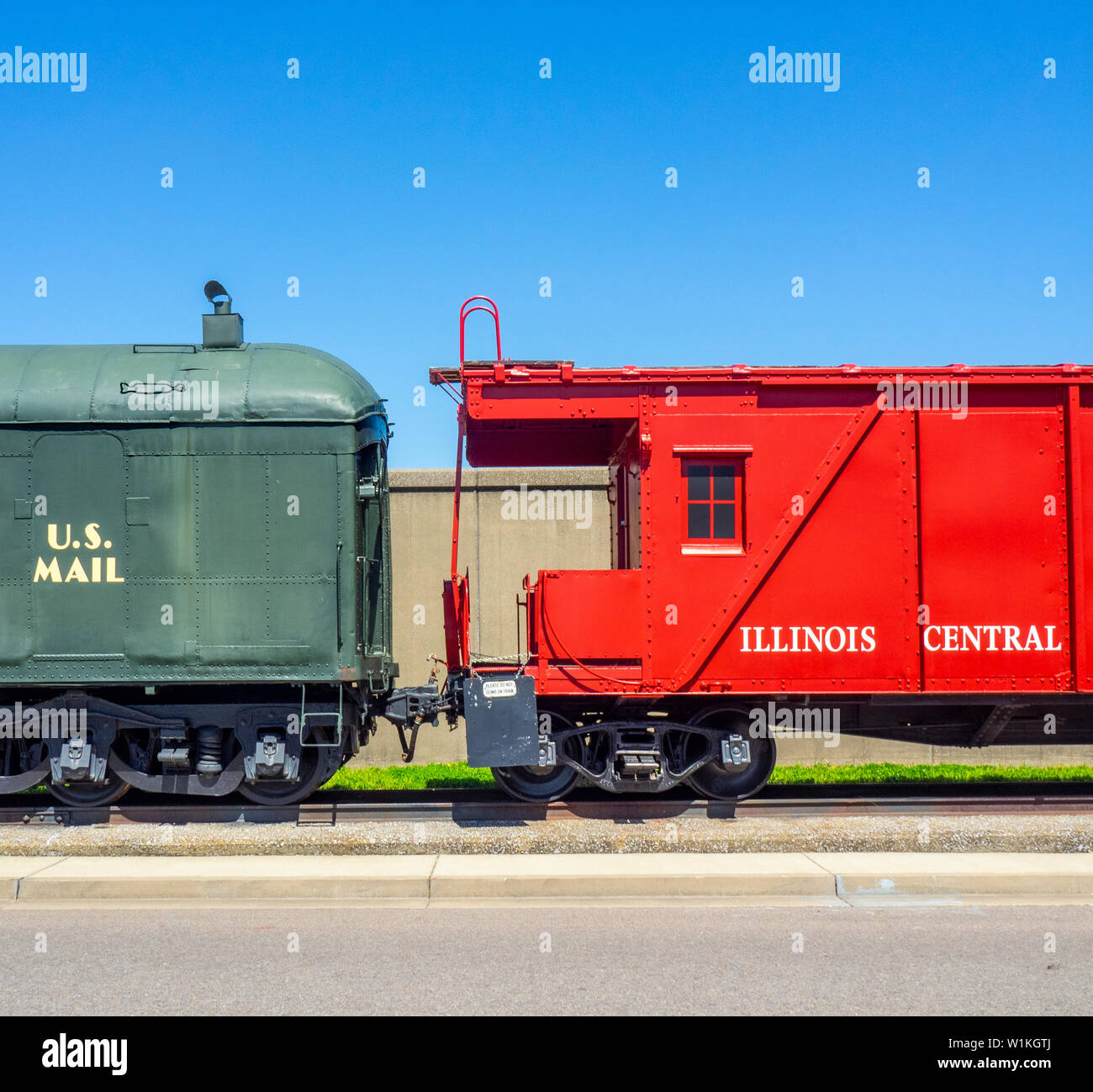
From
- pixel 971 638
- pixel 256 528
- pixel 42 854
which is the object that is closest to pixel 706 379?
pixel 971 638

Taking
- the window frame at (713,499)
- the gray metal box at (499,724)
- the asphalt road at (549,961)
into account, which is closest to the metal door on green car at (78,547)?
the asphalt road at (549,961)

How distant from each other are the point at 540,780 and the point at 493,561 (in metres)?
4.55

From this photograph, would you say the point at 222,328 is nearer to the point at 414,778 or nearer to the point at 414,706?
the point at 414,706

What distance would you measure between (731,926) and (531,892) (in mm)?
1430

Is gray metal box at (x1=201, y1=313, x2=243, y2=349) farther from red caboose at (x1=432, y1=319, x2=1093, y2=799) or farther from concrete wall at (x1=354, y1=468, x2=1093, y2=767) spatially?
concrete wall at (x1=354, y1=468, x2=1093, y2=767)

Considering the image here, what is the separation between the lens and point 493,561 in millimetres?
12984

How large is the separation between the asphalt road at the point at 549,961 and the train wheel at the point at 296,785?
241cm

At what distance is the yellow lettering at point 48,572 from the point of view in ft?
27.6

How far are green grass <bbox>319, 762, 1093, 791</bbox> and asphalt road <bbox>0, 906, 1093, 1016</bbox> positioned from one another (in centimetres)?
427

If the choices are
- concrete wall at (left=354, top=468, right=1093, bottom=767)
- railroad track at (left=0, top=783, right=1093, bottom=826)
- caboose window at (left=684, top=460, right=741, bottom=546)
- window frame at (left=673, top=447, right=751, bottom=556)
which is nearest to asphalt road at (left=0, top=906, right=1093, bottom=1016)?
railroad track at (left=0, top=783, right=1093, bottom=826)

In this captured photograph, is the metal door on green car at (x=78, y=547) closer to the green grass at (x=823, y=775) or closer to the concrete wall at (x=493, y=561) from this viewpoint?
the green grass at (x=823, y=775)

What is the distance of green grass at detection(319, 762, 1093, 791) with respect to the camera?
35.8ft

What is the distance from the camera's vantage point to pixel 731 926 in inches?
235

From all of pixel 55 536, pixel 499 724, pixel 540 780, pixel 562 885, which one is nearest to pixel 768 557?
pixel 499 724
